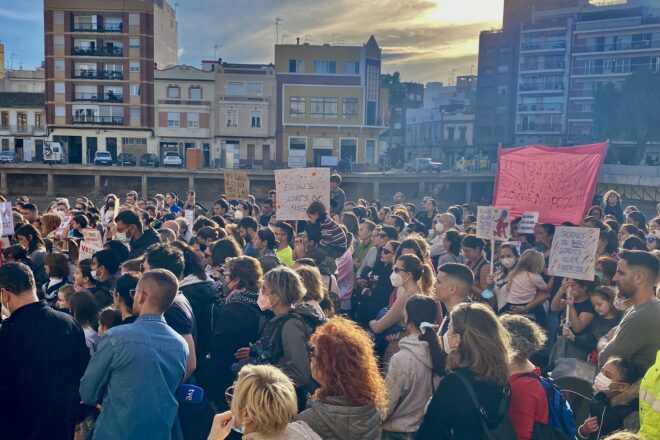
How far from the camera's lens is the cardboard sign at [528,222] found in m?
11.0

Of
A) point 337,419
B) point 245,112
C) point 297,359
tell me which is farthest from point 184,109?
point 337,419

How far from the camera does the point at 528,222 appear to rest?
11070 mm

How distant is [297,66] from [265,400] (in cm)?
5845

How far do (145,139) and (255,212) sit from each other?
49934 millimetres

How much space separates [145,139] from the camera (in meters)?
61.8

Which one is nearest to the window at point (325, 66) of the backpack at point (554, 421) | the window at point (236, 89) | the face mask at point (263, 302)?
the window at point (236, 89)

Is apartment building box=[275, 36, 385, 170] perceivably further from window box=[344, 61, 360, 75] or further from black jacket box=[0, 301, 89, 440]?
black jacket box=[0, 301, 89, 440]

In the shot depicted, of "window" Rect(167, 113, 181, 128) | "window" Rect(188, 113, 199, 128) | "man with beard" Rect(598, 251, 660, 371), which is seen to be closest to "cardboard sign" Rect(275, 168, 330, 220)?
"man with beard" Rect(598, 251, 660, 371)

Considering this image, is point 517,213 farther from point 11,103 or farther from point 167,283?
point 11,103

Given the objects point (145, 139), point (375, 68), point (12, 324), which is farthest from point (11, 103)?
point (12, 324)

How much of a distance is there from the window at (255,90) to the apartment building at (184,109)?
342 centimetres

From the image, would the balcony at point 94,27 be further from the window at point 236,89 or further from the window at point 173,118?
the window at point 236,89

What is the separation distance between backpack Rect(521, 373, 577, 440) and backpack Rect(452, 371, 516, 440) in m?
0.23

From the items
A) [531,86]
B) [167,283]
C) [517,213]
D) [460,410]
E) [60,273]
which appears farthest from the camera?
[531,86]
